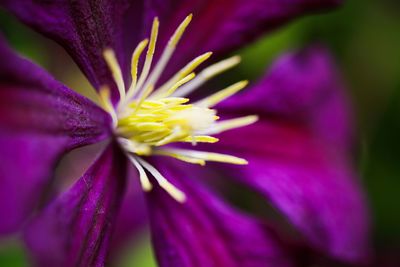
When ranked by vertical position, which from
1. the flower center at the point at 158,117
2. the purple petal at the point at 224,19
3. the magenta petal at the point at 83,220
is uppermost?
the purple petal at the point at 224,19

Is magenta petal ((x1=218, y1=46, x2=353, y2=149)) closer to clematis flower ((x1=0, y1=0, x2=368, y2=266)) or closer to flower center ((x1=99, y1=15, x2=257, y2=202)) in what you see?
clematis flower ((x1=0, y1=0, x2=368, y2=266))

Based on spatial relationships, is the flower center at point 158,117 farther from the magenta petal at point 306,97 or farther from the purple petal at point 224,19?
the magenta petal at point 306,97

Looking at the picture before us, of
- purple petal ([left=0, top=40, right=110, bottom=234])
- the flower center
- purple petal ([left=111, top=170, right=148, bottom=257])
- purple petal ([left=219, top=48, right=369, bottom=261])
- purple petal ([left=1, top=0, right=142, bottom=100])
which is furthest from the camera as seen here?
purple petal ([left=111, top=170, right=148, bottom=257])

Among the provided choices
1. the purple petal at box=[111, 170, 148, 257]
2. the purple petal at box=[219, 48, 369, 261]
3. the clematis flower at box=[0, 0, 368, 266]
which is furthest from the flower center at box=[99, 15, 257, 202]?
the purple petal at box=[111, 170, 148, 257]

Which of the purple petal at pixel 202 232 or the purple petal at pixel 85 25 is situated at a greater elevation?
the purple petal at pixel 85 25

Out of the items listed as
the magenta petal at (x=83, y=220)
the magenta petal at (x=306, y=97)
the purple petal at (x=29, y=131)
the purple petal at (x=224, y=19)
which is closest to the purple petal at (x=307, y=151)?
the magenta petal at (x=306, y=97)

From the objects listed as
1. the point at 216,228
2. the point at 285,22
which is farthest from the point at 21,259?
the point at 285,22

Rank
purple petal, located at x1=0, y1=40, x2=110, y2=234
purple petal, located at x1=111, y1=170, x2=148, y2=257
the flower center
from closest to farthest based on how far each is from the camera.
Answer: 1. purple petal, located at x1=0, y1=40, x2=110, y2=234
2. the flower center
3. purple petal, located at x1=111, y1=170, x2=148, y2=257
